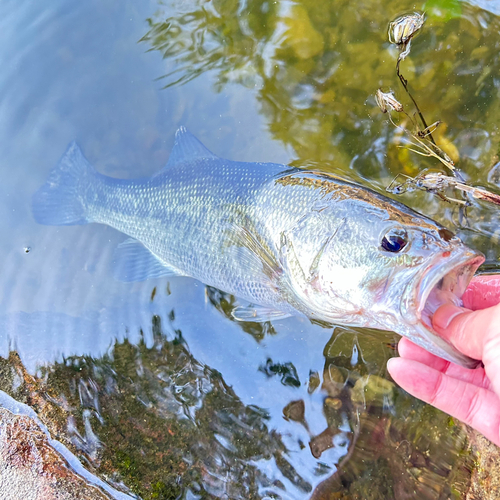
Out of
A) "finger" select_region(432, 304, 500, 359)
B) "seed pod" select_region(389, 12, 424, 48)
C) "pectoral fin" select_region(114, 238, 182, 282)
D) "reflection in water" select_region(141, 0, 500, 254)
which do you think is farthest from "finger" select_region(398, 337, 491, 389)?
"seed pod" select_region(389, 12, 424, 48)

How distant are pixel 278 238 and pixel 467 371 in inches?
56.2

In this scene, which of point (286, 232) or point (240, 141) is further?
point (240, 141)

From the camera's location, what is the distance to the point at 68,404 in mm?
3406

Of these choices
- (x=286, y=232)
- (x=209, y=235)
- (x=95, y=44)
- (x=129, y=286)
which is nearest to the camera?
(x=286, y=232)

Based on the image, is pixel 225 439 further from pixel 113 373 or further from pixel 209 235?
pixel 209 235

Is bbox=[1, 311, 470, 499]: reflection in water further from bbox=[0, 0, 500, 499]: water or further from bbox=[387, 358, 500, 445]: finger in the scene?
bbox=[387, 358, 500, 445]: finger

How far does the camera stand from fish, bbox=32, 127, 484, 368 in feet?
6.11

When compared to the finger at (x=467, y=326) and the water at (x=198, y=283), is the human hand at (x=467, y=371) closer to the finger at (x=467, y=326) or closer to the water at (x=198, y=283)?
the finger at (x=467, y=326)

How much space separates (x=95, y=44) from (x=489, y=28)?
3.85 m

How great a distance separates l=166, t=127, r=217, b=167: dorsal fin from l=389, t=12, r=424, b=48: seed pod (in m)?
1.87

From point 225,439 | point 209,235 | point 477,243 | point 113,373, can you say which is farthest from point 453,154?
point 113,373

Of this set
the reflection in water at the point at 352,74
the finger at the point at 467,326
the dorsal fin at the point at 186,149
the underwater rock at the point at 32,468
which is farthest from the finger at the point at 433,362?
the underwater rock at the point at 32,468

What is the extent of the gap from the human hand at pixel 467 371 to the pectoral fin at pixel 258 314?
3.14 feet

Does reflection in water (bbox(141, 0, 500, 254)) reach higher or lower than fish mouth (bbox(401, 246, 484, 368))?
higher
